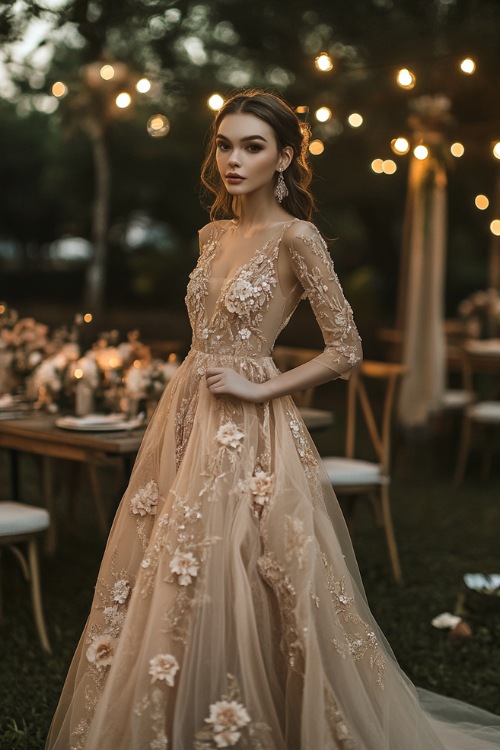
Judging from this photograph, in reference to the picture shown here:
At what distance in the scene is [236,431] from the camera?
2.76m

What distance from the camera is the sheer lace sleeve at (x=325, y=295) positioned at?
2.78m

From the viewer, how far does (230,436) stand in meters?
2.75

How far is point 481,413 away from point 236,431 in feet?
17.5

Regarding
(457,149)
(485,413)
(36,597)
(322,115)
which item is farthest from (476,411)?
(36,597)

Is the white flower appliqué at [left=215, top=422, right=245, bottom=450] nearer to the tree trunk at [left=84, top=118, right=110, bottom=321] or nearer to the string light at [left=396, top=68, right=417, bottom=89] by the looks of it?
the string light at [left=396, top=68, right=417, bottom=89]

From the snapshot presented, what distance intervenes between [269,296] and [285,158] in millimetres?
391

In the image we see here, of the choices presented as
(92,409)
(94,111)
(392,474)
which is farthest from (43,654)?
(94,111)

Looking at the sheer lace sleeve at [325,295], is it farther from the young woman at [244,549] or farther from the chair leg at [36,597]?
the chair leg at [36,597]

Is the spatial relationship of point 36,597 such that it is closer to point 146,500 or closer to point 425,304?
point 146,500

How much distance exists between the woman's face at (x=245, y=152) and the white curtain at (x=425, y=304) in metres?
6.03

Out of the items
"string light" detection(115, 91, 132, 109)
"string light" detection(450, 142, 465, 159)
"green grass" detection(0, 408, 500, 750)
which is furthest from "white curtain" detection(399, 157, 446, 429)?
"string light" detection(115, 91, 132, 109)

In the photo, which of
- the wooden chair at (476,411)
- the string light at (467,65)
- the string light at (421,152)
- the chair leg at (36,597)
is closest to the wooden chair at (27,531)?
the chair leg at (36,597)

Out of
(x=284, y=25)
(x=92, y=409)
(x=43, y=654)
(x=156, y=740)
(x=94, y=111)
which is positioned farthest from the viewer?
(x=94, y=111)

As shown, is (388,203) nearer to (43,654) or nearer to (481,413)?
(481,413)
